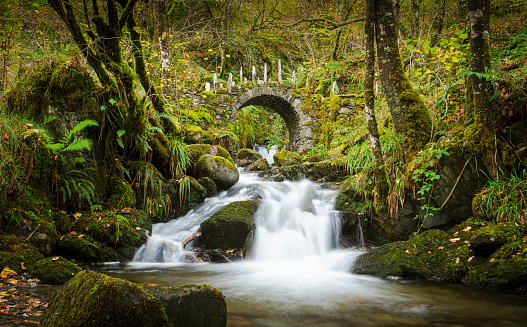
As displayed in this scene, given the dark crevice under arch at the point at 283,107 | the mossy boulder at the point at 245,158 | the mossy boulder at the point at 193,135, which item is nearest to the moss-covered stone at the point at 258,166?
the mossy boulder at the point at 245,158

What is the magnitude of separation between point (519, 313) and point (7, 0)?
877 cm

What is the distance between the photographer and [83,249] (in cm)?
427

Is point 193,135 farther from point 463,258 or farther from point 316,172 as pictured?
point 463,258

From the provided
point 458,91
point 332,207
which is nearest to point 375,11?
point 458,91

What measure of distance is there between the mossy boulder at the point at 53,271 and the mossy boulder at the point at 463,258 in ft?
12.2

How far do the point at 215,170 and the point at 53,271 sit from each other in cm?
508

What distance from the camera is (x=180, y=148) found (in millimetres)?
6938

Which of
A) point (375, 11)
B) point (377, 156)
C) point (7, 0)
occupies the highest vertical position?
point (7, 0)

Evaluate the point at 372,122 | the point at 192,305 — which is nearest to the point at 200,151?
the point at 372,122

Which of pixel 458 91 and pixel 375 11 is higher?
pixel 375 11

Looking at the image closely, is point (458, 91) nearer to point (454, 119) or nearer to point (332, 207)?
point (454, 119)

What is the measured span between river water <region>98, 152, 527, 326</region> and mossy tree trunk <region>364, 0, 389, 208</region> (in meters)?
1.08

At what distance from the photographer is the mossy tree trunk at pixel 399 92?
5086 millimetres

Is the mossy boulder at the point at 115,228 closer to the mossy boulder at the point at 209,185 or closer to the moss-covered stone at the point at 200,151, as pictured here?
the mossy boulder at the point at 209,185
